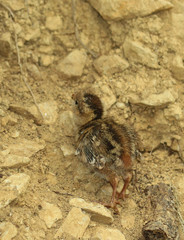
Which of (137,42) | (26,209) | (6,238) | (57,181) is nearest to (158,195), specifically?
(57,181)

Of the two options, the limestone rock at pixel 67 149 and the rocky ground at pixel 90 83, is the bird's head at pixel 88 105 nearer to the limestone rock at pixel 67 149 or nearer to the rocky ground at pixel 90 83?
the rocky ground at pixel 90 83

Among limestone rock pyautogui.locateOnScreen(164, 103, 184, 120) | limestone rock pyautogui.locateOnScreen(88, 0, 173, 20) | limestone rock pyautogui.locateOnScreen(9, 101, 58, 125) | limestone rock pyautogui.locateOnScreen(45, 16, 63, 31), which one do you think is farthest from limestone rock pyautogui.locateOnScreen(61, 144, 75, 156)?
limestone rock pyautogui.locateOnScreen(88, 0, 173, 20)

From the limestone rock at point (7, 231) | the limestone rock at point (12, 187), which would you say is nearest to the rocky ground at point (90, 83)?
the limestone rock at point (12, 187)

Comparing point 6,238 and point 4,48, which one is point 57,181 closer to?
point 6,238

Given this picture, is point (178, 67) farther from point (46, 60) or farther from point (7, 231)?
point (7, 231)

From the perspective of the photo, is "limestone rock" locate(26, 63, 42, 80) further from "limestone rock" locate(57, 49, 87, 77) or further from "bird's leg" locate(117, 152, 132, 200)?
"bird's leg" locate(117, 152, 132, 200)

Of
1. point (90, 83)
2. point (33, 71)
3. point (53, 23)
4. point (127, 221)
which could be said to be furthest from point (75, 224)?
point (53, 23)
